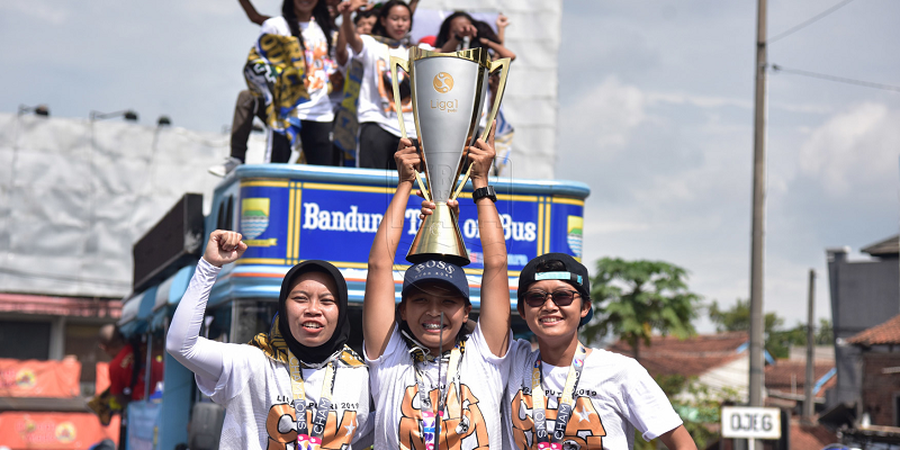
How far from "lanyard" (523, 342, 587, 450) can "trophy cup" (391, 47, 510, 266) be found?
22.8 inches

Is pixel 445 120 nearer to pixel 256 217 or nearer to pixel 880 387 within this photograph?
pixel 256 217

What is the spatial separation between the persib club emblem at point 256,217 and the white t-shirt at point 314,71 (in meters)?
0.91

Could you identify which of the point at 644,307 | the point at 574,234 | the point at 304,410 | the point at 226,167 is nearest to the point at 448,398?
the point at 304,410

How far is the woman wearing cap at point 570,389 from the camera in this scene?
3.51 m

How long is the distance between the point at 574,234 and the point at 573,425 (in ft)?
10.8

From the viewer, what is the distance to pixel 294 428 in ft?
11.4

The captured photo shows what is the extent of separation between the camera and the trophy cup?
374cm

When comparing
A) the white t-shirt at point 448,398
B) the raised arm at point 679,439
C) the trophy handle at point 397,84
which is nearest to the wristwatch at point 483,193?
the trophy handle at point 397,84

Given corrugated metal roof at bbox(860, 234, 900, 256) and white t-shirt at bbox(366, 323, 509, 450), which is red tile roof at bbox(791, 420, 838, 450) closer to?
corrugated metal roof at bbox(860, 234, 900, 256)

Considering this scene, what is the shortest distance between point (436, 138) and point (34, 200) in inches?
971

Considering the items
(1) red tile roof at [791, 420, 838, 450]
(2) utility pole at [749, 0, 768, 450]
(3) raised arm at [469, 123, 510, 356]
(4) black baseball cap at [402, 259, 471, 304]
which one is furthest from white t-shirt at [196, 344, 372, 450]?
(1) red tile roof at [791, 420, 838, 450]

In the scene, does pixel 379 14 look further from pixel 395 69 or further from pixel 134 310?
pixel 134 310

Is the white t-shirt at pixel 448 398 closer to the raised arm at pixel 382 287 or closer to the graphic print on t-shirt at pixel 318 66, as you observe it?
the raised arm at pixel 382 287

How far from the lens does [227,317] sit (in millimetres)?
6547
